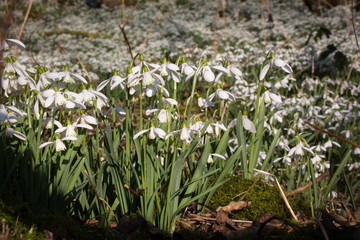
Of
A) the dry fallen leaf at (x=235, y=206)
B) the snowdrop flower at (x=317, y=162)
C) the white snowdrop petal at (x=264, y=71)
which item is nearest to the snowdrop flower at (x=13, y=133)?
the dry fallen leaf at (x=235, y=206)

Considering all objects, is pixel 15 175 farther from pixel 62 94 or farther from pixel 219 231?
pixel 219 231

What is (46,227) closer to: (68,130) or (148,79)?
(68,130)

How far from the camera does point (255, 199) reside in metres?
1.72

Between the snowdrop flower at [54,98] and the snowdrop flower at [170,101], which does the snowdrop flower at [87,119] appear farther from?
the snowdrop flower at [170,101]

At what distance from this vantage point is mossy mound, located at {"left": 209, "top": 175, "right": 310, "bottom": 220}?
65.2 inches

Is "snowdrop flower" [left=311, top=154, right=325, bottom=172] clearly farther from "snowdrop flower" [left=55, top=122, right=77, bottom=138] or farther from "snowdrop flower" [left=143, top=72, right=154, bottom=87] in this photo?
"snowdrop flower" [left=55, top=122, right=77, bottom=138]

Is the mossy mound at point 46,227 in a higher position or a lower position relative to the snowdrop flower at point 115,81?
lower

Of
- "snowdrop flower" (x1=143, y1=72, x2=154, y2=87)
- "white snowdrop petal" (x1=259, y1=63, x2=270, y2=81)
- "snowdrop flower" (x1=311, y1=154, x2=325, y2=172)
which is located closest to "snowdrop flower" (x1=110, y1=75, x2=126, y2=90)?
"snowdrop flower" (x1=143, y1=72, x2=154, y2=87)

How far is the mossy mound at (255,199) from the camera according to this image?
5.43 feet

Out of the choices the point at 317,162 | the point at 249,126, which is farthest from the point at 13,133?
the point at 317,162

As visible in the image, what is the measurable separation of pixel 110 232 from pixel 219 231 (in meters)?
0.47

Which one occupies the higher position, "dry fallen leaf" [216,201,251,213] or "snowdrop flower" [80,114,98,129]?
"snowdrop flower" [80,114,98,129]

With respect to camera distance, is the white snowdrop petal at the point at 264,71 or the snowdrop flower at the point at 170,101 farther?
the white snowdrop petal at the point at 264,71

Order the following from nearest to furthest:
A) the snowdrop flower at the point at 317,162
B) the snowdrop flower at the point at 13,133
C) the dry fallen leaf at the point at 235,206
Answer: the snowdrop flower at the point at 13,133 → the dry fallen leaf at the point at 235,206 → the snowdrop flower at the point at 317,162
